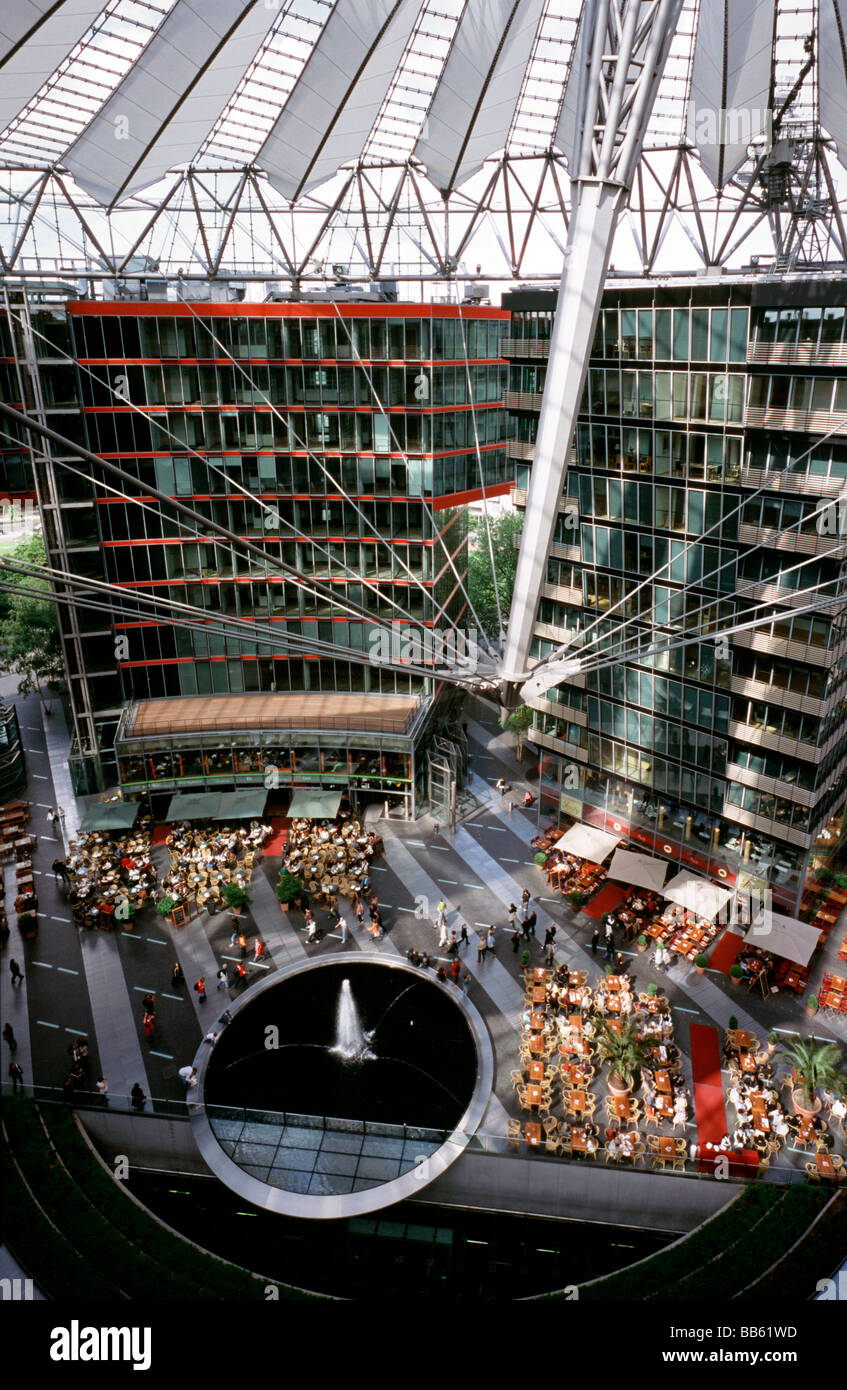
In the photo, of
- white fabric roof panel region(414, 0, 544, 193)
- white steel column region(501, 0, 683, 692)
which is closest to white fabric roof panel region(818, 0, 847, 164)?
white fabric roof panel region(414, 0, 544, 193)

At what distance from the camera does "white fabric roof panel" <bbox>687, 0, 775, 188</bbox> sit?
2658 centimetres

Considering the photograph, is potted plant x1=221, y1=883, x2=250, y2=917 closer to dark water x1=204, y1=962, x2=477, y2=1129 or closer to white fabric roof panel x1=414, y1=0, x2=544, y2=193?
dark water x1=204, y1=962, x2=477, y2=1129

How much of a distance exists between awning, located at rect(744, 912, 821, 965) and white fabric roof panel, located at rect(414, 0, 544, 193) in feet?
106

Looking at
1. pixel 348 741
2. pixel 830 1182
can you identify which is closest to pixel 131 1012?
pixel 348 741

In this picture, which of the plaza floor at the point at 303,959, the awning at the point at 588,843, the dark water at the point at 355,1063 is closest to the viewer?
the dark water at the point at 355,1063

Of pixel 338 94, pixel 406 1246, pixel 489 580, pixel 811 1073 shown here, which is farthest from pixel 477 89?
pixel 406 1246

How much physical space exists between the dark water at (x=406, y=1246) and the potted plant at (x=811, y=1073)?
17.3 feet

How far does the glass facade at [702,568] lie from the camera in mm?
25844

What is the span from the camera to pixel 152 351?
118 feet

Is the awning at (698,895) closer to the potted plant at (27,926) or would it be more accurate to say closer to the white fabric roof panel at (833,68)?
the potted plant at (27,926)

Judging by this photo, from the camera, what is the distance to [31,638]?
48625mm

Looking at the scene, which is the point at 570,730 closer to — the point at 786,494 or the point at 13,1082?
the point at 786,494

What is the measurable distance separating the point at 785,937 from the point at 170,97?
35.4m

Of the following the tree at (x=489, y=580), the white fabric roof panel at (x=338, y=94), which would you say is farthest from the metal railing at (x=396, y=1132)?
the tree at (x=489, y=580)
